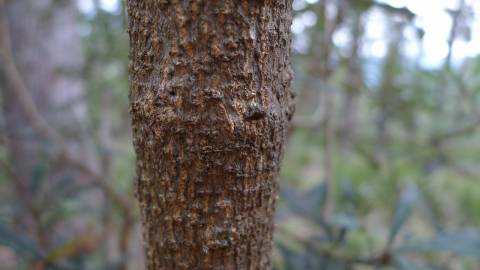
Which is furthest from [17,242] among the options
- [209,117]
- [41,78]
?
[41,78]

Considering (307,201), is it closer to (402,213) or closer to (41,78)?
(402,213)

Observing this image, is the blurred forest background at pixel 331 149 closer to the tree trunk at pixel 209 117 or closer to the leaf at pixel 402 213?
the leaf at pixel 402 213

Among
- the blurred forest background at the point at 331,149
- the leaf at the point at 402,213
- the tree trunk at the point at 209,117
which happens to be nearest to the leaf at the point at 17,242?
the blurred forest background at the point at 331,149

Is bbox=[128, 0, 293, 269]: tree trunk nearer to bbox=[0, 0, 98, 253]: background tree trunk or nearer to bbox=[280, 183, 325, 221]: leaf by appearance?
bbox=[280, 183, 325, 221]: leaf

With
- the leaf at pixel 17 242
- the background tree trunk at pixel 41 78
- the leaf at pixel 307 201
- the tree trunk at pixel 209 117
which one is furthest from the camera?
the background tree trunk at pixel 41 78

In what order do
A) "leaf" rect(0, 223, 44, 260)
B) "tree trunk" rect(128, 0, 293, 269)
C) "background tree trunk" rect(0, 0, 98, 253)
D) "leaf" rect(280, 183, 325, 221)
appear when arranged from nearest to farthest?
"tree trunk" rect(128, 0, 293, 269)
"leaf" rect(0, 223, 44, 260)
"leaf" rect(280, 183, 325, 221)
"background tree trunk" rect(0, 0, 98, 253)

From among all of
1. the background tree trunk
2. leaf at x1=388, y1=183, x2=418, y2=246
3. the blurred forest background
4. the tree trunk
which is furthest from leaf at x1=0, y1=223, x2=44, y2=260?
the background tree trunk
